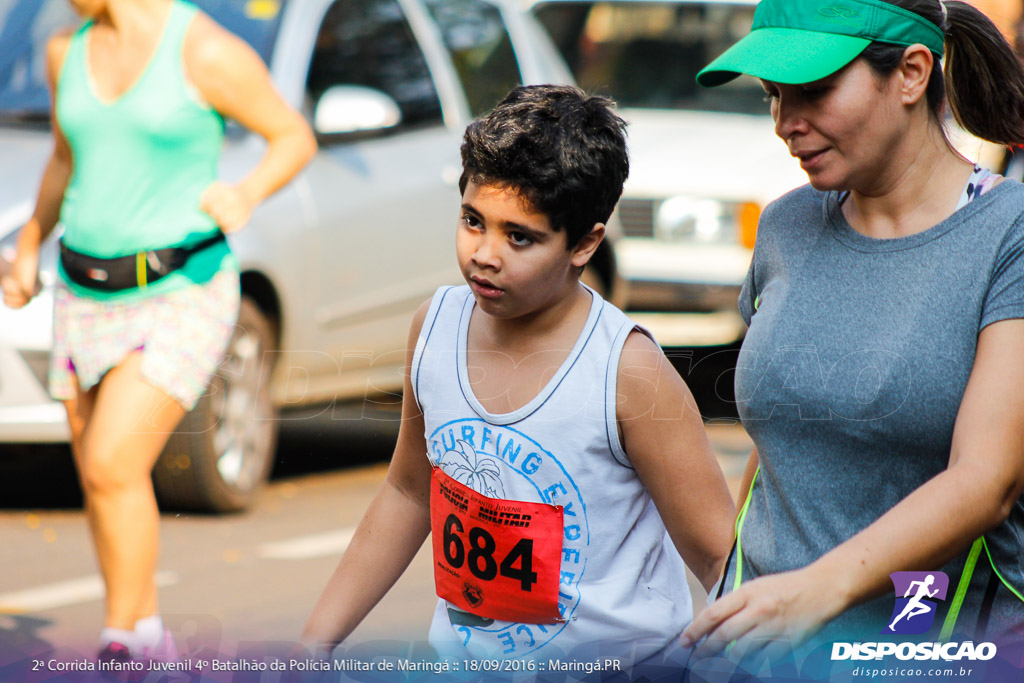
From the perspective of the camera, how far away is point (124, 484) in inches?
133

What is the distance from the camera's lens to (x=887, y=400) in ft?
6.05

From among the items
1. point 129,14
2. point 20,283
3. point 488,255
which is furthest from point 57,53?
point 488,255

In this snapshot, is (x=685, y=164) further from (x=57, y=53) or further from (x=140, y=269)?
(x=140, y=269)

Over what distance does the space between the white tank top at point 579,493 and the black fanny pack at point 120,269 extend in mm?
1635

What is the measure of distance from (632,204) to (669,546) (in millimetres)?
6102

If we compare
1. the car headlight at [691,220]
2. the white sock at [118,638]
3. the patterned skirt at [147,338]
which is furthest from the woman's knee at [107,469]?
the car headlight at [691,220]

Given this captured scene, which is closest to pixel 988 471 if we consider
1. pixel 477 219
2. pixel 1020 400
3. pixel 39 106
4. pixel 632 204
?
pixel 1020 400

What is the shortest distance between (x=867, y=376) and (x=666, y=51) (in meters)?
7.36

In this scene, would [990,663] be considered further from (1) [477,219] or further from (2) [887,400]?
(1) [477,219]

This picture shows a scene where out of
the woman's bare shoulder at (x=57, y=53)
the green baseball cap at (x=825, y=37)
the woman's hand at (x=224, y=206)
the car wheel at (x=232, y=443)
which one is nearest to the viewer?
the green baseball cap at (x=825, y=37)

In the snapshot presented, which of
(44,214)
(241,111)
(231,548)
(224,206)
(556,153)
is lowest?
(231,548)

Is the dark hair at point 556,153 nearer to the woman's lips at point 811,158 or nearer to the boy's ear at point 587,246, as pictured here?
the boy's ear at point 587,246

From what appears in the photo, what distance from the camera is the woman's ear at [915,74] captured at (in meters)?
1.91

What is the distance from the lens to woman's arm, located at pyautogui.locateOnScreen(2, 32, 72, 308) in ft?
12.2
